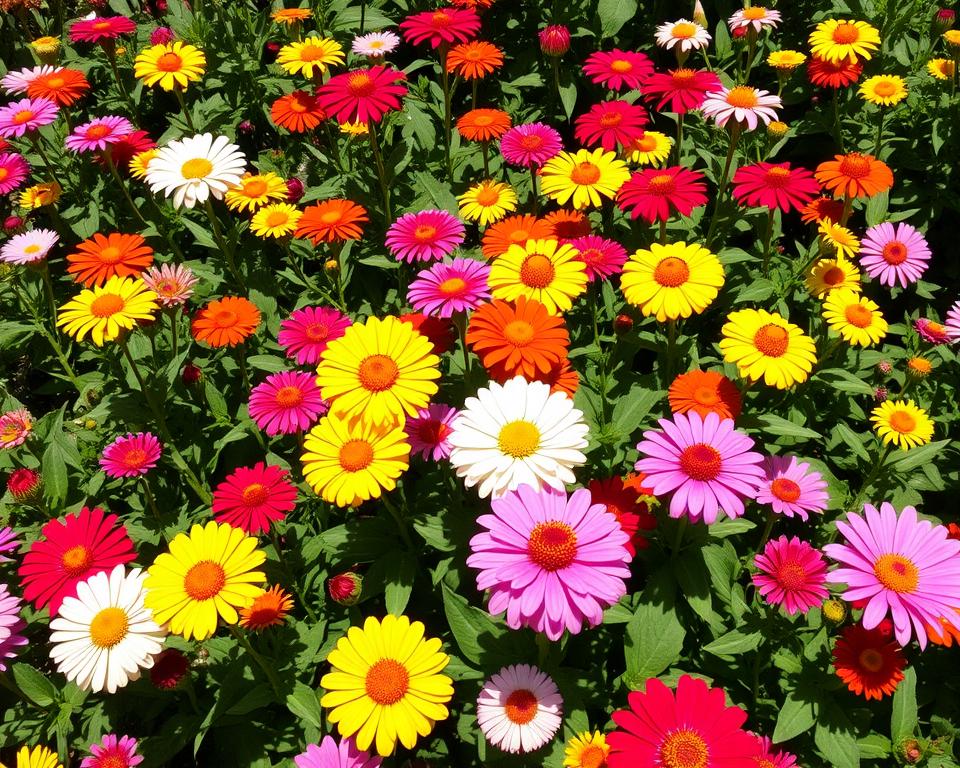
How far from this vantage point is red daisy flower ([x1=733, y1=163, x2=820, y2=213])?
8.63ft

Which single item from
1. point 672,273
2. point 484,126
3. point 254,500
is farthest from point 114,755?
point 484,126

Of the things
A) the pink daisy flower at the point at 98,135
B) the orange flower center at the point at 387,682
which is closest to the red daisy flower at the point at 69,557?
the orange flower center at the point at 387,682

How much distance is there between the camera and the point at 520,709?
6.60ft

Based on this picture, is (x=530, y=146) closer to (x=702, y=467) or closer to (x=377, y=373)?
(x=377, y=373)

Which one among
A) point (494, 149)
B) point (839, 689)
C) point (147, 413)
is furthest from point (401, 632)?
point (494, 149)

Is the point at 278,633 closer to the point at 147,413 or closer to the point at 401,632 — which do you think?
the point at 401,632

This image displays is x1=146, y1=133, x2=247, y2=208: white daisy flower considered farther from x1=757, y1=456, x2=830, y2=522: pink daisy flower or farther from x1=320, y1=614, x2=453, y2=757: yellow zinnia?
x1=757, y1=456, x2=830, y2=522: pink daisy flower

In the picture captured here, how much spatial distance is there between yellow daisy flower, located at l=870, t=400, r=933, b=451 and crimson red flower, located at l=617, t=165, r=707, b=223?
45.4 inches

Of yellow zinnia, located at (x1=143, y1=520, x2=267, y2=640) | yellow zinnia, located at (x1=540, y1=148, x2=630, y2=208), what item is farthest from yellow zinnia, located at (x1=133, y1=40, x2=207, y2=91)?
yellow zinnia, located at (x1=143, y1=520, x2=267, y2=640)

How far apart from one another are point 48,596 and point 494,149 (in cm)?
309

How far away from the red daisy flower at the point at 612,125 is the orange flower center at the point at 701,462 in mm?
1627

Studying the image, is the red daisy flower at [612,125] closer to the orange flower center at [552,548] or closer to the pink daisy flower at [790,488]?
the pink daisy flower at [790,488]

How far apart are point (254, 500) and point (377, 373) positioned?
2.22 feet

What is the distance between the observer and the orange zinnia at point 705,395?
2.32m
